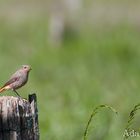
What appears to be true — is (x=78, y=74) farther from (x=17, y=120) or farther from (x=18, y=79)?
(x=17, y=120)

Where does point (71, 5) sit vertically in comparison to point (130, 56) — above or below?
above

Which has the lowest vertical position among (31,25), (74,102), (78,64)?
(74,102)

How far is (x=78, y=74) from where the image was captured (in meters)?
14.1

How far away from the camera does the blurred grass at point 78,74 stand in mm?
10148

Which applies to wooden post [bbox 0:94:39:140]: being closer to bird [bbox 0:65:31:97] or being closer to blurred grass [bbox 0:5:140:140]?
bird [bbox 0:65:31:97]

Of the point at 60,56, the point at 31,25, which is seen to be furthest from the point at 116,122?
the point at 31,25

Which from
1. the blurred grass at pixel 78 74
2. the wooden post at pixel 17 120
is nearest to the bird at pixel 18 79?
the wooden post at pixel 17 120

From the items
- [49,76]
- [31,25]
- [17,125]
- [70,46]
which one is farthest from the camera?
[31,25]

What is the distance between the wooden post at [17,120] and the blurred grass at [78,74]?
3972 mm

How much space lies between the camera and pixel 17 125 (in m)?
4.76

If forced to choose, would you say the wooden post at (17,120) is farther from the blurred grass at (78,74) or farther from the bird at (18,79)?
the blurred grass at (78,74)

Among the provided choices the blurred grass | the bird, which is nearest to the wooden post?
the bird

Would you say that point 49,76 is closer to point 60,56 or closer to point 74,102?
point 60,56

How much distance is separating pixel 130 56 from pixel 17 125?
33.8 feet
